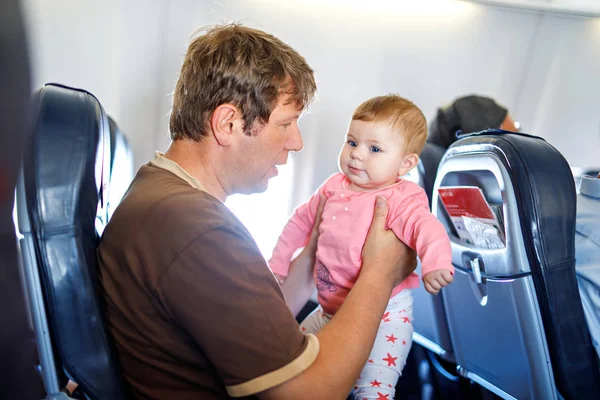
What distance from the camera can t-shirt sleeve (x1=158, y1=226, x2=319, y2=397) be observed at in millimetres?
801

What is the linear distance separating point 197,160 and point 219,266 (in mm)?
392

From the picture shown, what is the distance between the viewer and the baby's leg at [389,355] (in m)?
1.29

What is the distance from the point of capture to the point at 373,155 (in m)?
1.42

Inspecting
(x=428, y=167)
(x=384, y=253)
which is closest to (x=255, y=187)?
A: (x=384, y=253)

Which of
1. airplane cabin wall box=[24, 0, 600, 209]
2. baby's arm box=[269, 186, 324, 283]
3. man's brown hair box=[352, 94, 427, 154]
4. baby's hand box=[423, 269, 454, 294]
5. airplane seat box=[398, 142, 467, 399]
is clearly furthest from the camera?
airplane cabin wall box=[24, 0, 600, 209]

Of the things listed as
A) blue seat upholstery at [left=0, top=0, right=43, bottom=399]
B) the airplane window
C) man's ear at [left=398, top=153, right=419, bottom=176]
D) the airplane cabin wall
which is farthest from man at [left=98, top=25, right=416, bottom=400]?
the airplane window

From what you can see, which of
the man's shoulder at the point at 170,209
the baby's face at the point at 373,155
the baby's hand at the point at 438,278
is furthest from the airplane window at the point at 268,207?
the man's shoulder at the point at 170,209

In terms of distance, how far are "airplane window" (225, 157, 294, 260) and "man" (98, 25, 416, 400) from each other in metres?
1.73

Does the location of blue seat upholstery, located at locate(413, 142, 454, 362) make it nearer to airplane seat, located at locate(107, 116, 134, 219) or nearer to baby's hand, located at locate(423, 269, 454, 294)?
baby's hand, located at locate(423, 269, 454, 294)

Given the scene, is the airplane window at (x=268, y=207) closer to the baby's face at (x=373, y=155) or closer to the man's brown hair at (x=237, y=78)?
the baby's face at (x=373, y=155)

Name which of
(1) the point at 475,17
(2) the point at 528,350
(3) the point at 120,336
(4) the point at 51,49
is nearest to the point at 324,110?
(1) the point at 475,17

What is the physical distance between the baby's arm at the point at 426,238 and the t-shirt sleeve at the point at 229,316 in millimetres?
497

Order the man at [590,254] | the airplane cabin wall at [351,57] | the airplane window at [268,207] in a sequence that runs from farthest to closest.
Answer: the airplane window at [268,207] → the airplane cabin wall at [351,57] → the man at [590,254]

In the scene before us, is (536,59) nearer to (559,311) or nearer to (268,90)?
(559,311)
